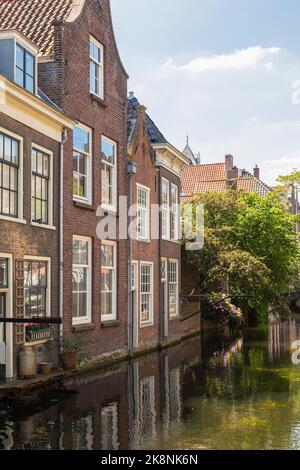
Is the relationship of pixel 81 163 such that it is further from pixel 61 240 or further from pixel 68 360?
pixel 68 360

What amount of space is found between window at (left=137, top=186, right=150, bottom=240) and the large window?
2543 millimetres

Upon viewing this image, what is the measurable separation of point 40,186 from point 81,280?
11.1 ft

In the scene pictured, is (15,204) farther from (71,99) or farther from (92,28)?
(92,28)

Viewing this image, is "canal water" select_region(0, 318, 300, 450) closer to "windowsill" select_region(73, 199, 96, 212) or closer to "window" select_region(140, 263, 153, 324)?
"window" select_region(140, 263, 153, 324)

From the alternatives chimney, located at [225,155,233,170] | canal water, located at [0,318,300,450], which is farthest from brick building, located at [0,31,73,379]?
chimney, located at [225,155,233,170]

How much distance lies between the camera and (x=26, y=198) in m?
14.8

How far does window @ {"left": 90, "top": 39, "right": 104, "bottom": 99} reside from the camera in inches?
752

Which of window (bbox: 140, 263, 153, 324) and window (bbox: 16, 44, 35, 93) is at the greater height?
window (bbox: 16, 44, 35, 93)

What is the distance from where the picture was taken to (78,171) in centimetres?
1788

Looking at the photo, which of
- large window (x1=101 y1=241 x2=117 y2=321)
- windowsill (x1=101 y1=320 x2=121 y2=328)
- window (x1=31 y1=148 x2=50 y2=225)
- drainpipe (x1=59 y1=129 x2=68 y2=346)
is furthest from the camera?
large window (x1=101 y1=241 x2=117 y2=321)

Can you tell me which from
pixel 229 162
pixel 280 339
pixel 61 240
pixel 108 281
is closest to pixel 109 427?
pixel 61 240

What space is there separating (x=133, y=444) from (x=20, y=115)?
835cm

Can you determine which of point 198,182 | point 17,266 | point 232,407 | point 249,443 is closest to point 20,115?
point 17,266
